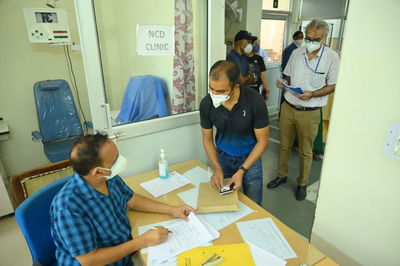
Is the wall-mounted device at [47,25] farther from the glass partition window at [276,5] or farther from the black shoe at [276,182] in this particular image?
the glass partition window at [276,5]

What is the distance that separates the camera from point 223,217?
4.31 ft

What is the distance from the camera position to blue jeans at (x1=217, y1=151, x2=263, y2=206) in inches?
68.7

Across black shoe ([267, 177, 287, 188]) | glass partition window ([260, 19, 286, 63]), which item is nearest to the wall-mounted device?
black shoe ([267, 177, 287, 188])

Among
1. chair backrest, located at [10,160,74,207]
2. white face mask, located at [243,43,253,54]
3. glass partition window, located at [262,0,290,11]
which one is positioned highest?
glass partition window, located at [262,0,290,11]

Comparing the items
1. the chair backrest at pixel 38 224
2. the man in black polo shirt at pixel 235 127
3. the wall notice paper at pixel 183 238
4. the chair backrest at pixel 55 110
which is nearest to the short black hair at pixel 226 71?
the man in black polo shirt at pixel 235 127

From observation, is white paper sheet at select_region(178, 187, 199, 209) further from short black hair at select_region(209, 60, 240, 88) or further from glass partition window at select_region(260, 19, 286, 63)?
glass partition window at select_region(260, 19, 286, 63)

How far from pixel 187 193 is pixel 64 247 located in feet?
2.30

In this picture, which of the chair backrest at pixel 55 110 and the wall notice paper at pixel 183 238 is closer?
the wall notice paper at pixel 183 238

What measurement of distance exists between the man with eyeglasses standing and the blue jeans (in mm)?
1053

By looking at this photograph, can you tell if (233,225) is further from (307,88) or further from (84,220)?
(307,88)

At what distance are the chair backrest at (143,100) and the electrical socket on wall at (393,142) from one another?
4.74ft

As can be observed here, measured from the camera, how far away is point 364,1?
2.93ft

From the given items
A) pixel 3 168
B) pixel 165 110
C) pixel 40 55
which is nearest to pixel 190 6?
pixel 165 110

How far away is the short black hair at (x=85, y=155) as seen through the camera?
1.05 m
